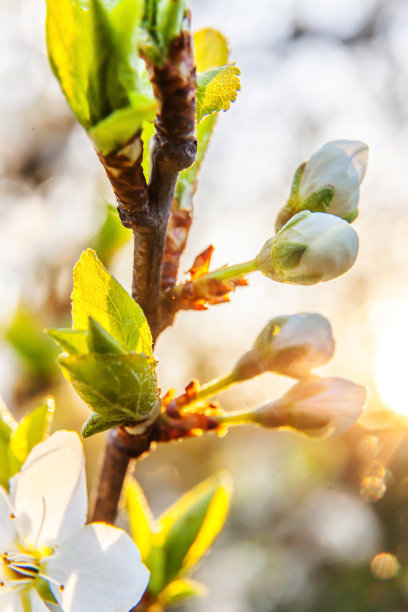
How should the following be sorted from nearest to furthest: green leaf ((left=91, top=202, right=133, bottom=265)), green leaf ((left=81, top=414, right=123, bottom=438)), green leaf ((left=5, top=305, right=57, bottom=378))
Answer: green leaf ((left=81, top=414, right=123, bottom=438)), green leaf ((left=91, top=202, right=133, bottom=265)), green leaf ((left=5, top=305, right=57, bottom=378))

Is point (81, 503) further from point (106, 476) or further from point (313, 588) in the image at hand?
point (313, 588)

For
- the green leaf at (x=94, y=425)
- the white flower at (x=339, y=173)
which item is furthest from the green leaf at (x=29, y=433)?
the white flower at (x=339, y=173)

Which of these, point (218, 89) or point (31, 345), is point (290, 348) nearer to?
point (218, 89)

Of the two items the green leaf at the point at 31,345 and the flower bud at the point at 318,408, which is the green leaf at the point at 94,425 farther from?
the green leaf at the point at 31,345

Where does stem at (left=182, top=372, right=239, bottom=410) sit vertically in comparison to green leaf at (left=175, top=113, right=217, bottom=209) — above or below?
below

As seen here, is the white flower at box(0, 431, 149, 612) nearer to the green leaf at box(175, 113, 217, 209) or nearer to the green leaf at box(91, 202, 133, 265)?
the green leaf at box(175, 113, 217, 209)

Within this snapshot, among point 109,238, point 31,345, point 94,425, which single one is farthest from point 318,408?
point 31,345

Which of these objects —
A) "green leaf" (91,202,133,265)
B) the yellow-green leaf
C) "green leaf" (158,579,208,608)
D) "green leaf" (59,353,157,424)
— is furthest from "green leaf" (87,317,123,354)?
"green leaf" (91,202,133,265)
